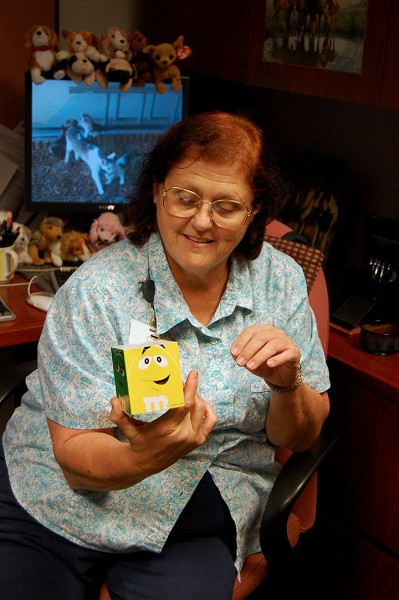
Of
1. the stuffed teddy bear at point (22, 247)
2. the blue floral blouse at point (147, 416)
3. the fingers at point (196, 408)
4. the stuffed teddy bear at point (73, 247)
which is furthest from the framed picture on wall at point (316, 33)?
the fingers at point (196, 408)

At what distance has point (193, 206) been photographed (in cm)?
159

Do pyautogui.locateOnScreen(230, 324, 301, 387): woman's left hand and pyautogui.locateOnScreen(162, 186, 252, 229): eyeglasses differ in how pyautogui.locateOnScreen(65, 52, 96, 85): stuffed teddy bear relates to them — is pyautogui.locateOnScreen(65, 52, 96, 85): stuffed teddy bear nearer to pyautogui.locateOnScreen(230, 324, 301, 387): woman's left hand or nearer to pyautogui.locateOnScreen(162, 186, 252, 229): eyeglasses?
pyautogui.locateOnScreen(162, 186, 252, 229): eyeglasses

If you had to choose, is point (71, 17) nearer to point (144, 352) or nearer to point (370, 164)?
point (370, 164)

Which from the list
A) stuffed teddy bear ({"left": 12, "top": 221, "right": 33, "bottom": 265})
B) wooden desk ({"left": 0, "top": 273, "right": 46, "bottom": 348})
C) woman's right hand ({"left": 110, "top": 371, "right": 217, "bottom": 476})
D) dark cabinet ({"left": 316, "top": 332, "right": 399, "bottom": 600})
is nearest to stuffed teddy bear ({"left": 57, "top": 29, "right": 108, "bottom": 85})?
stuffed teddy bear ({"left": 12, "top": 221, "right": 33, "bottom": 265})

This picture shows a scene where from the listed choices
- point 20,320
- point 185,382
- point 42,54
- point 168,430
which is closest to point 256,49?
point 42,54

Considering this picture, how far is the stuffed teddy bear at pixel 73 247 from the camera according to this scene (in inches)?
97.3

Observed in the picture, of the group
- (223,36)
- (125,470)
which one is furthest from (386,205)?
(125,470)

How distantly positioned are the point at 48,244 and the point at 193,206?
0.97 meters

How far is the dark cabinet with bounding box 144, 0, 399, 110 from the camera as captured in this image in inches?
76.5

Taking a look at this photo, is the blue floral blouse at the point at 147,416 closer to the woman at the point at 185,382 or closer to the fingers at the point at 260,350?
the woman at the point at 185,382

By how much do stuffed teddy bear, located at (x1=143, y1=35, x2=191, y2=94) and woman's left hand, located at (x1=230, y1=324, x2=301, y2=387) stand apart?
123 cm

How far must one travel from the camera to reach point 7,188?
8.33 feet

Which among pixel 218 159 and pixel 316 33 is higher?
pixel 316 33

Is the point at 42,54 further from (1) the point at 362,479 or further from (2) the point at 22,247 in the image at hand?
(1) the point at 362,479
